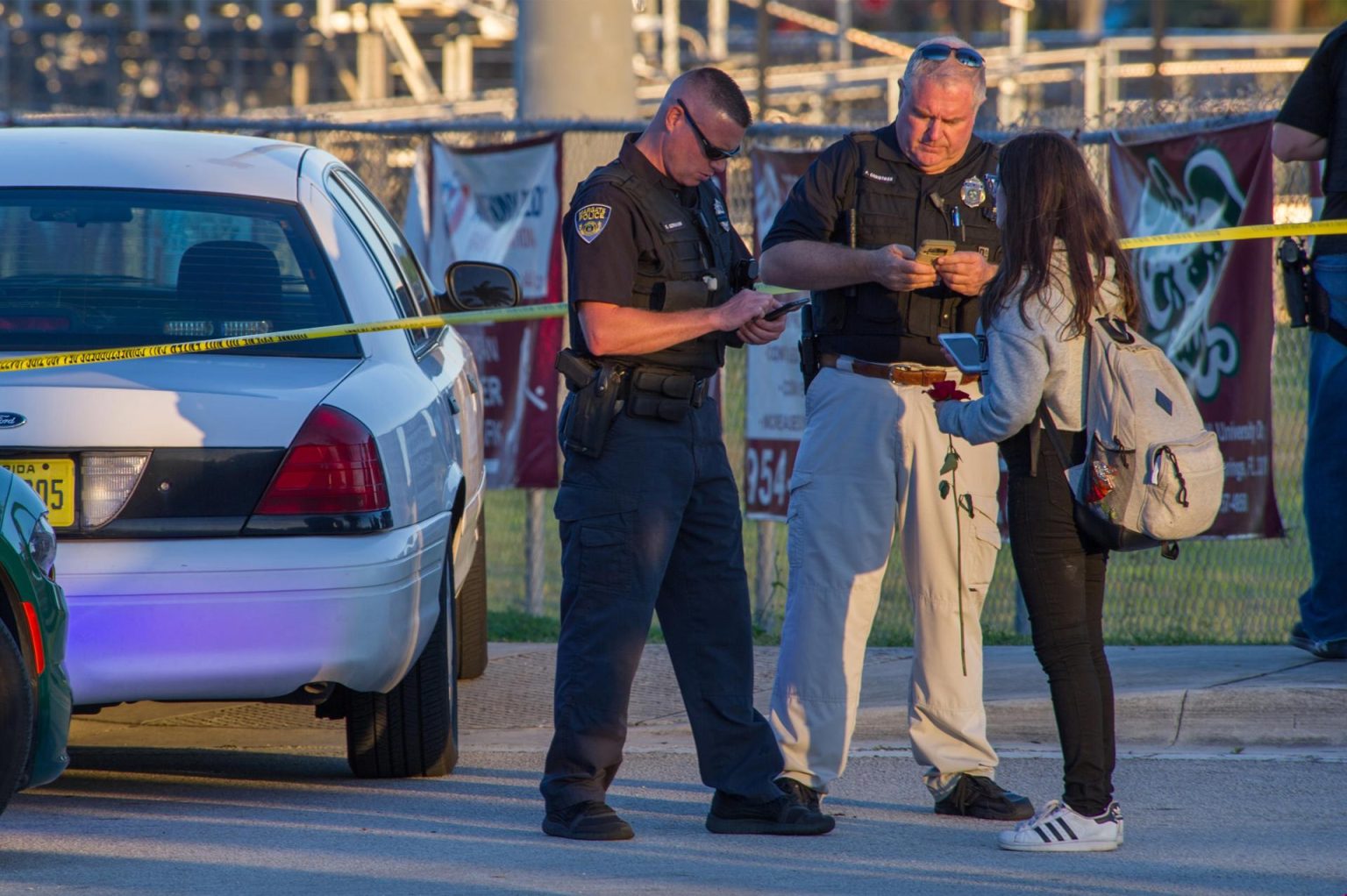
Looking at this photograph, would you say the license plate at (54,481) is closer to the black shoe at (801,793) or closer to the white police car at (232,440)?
the white police car at (232,440)

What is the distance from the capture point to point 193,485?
4.58m

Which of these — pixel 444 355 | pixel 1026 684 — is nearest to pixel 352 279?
pixel 444 355

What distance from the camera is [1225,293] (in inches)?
284

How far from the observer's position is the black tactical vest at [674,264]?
4.58 m

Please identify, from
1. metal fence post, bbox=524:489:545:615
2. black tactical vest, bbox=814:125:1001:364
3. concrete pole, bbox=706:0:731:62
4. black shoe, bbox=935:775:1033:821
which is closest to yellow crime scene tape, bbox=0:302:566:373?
black tactical vest, bbox=814:125:1001:364

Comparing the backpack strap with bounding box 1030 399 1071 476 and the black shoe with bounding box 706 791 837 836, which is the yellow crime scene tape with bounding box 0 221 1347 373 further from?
the black shoe with bounding box 706 791 837 836

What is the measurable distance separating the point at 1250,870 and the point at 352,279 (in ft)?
9.24

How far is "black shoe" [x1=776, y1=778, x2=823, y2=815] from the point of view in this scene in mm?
4796

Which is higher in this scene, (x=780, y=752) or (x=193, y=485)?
(x=193, y=485)

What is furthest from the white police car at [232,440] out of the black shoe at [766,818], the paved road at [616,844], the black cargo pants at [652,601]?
the black shoe at [766,818]

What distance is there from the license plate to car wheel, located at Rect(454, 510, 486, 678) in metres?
2.27

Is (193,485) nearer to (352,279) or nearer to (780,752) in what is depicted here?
(352,279)

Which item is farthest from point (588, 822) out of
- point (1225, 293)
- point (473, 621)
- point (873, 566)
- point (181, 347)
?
point (1225, 293)

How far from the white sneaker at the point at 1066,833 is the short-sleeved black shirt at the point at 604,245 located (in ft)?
5.13
